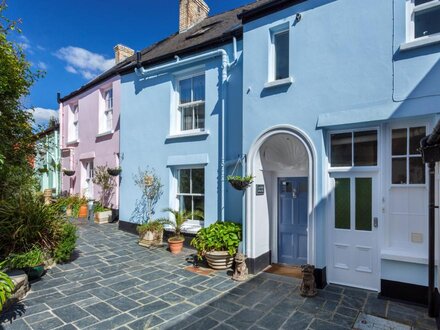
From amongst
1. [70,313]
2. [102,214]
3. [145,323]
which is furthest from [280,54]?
[102,214]

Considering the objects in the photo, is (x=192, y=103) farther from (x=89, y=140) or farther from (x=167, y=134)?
(x=89, y=140)

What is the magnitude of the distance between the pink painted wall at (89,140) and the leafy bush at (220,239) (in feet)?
21.6

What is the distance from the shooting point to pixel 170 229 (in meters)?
8.95

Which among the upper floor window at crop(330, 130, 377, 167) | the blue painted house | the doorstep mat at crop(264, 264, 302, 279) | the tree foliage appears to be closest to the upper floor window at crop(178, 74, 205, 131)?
the blue painted house

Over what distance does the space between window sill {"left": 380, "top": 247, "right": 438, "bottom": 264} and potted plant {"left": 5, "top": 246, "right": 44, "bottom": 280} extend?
7.03 metres

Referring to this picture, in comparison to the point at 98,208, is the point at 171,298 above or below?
below

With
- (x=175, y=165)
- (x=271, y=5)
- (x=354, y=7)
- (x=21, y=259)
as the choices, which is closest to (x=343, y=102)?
(x=354, y=7)

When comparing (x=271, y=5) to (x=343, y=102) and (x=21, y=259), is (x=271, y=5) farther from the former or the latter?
(x=21, y=259)

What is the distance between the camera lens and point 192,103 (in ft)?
28.8

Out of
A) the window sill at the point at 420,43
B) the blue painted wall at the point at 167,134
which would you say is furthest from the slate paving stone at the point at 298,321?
the window sill at the point at 420,43

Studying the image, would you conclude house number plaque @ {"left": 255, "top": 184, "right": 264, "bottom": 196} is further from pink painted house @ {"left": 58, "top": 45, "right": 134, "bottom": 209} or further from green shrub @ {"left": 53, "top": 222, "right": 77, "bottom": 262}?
pink painted house @ {"left": 58, "top": 45, "right": 134, "bottom": 209}

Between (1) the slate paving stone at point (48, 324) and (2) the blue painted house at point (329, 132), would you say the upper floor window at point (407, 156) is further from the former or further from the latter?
(1) the slate paving stone at point (48, 324)

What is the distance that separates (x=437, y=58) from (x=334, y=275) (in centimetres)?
454

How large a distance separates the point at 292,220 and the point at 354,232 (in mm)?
1688
